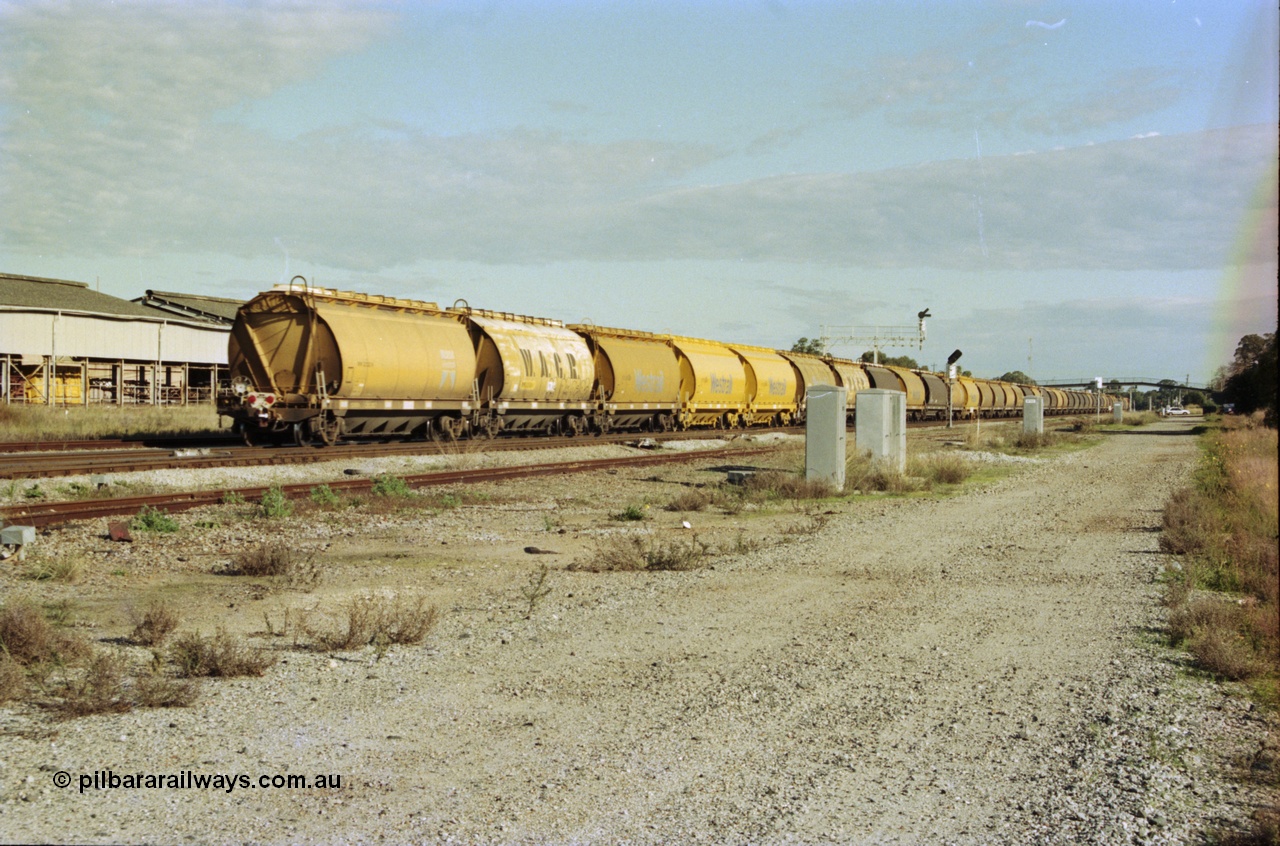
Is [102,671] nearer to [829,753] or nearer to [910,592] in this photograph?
[829,753]

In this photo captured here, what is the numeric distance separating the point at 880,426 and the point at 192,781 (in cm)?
1836

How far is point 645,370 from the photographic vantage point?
33.5m

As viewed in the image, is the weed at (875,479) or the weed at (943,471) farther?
the weed at (943,471)

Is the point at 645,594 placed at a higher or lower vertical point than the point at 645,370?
lower

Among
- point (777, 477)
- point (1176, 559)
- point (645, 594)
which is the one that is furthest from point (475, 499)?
point (1176, 559)

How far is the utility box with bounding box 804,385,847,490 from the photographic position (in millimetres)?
18516

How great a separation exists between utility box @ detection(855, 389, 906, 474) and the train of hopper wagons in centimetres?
41

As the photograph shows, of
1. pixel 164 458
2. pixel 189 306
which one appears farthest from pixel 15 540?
pixel 189 306

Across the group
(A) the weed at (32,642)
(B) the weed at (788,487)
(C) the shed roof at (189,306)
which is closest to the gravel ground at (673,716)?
(A) the weed at (32,642)

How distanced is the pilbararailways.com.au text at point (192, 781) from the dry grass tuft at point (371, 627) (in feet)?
7.59

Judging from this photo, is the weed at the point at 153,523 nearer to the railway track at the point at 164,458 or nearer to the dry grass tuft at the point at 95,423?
the railway track at the point at 164,458

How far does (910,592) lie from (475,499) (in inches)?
334

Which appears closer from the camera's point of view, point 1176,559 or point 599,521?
point 1176,559

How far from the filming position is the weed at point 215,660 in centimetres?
621
